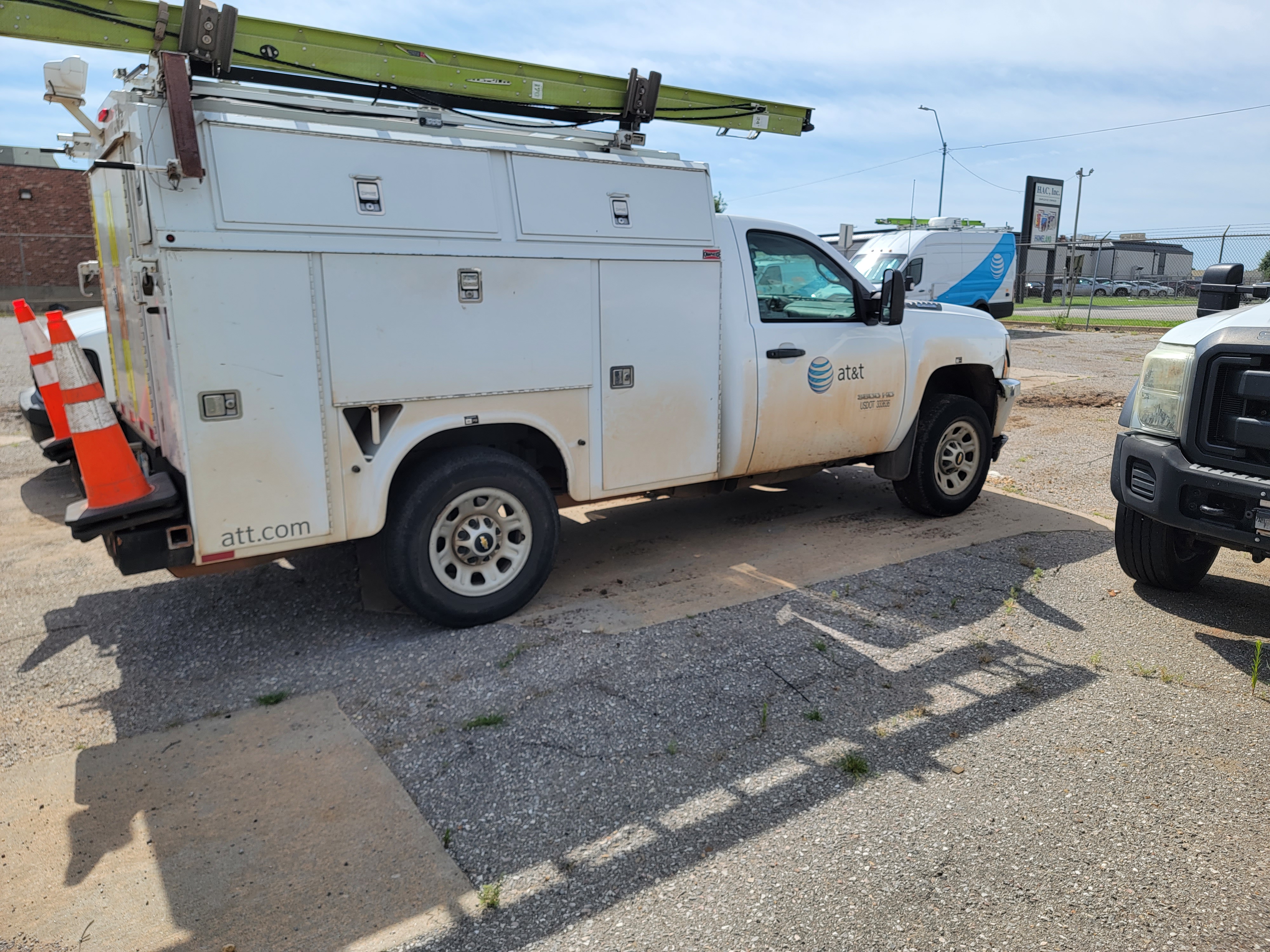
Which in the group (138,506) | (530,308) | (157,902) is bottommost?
(157,902)

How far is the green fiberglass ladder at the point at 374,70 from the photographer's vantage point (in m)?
4.02

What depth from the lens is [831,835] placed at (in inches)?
125

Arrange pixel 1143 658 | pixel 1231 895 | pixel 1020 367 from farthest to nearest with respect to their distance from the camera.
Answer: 1. pixel 1020 367
2. pixel 1143 658
3. pixel 1231 895

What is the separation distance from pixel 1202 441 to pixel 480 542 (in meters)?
3.70

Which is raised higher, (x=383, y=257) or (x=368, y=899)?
(x=383, y=257)

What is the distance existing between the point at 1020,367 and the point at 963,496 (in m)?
10.0

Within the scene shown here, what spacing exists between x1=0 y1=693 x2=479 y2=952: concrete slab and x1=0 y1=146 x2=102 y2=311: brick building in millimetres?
31422

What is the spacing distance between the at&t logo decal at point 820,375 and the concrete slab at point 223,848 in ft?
12.0

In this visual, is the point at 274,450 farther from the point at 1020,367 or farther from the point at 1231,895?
the point at 1020,367

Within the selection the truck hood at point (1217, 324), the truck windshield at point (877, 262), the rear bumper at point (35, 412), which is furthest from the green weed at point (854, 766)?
the truck windshield at point (877, 262)

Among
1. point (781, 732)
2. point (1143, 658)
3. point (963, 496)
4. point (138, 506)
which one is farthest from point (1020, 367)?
point (138, 506)

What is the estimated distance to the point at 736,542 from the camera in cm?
651

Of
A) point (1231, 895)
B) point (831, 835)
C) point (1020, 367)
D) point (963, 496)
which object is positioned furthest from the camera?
point (1020, 367)

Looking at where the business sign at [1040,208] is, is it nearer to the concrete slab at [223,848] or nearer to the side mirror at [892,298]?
the side mirror at [892,298]
